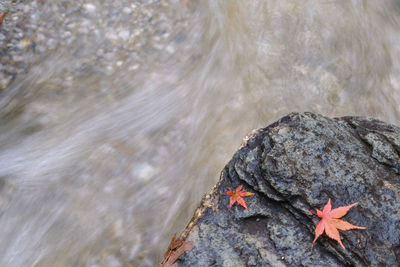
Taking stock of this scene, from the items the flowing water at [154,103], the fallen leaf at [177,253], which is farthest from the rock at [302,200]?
the flowing water at [154,103]

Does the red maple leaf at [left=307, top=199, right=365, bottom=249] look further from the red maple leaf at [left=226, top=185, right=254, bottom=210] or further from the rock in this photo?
the red maple leaf at [left=226, top=185, right=254, bottom=210]

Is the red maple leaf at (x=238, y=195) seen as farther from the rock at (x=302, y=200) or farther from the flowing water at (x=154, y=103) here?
Answer: the flowing water at (x=154, y=103)

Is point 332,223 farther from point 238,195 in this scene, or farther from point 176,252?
point 176,252

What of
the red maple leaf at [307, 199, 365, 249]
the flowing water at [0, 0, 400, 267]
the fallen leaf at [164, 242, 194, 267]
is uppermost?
the flowing water at [0, 0, 400, 267]

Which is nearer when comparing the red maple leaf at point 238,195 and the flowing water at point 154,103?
the red maple leaf at point 238,195

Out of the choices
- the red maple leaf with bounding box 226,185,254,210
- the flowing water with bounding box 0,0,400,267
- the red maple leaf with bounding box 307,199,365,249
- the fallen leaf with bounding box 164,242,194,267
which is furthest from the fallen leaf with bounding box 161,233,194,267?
the red maple leaf with bounding box 307,199,365,249

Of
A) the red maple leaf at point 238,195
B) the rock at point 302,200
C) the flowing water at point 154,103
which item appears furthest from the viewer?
the flowing water at point 154,103
